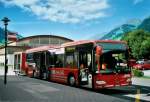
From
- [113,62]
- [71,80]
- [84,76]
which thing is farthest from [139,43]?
[113,62]

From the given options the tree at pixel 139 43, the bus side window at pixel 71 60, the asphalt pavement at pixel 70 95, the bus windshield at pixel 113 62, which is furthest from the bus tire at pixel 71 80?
the tree at pixel 139 43

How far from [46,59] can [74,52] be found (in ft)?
25.5

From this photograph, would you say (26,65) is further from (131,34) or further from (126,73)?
(131,34)

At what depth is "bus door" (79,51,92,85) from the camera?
22234mm

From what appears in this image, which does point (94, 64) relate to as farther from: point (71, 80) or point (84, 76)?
point (71, 80)

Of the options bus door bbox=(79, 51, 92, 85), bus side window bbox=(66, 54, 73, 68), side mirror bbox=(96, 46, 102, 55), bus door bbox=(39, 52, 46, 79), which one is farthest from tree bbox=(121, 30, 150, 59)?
side mirror bbox=(96, 46, 102, 55)

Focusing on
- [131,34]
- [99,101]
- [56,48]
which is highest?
[131,34]

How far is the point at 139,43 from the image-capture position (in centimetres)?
9731

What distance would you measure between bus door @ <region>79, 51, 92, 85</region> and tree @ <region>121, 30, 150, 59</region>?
70.4 metres

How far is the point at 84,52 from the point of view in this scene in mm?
23203

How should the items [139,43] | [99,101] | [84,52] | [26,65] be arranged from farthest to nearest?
[139,43], [26,65], [84,52], [99,101]

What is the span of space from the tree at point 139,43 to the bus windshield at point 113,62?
235 ft

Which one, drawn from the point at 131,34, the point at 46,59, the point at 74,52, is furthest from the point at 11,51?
the point at 74,52

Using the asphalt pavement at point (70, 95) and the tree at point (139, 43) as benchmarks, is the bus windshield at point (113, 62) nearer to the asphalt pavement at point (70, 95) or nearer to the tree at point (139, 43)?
the asphalt pavement at point (70, 95)
